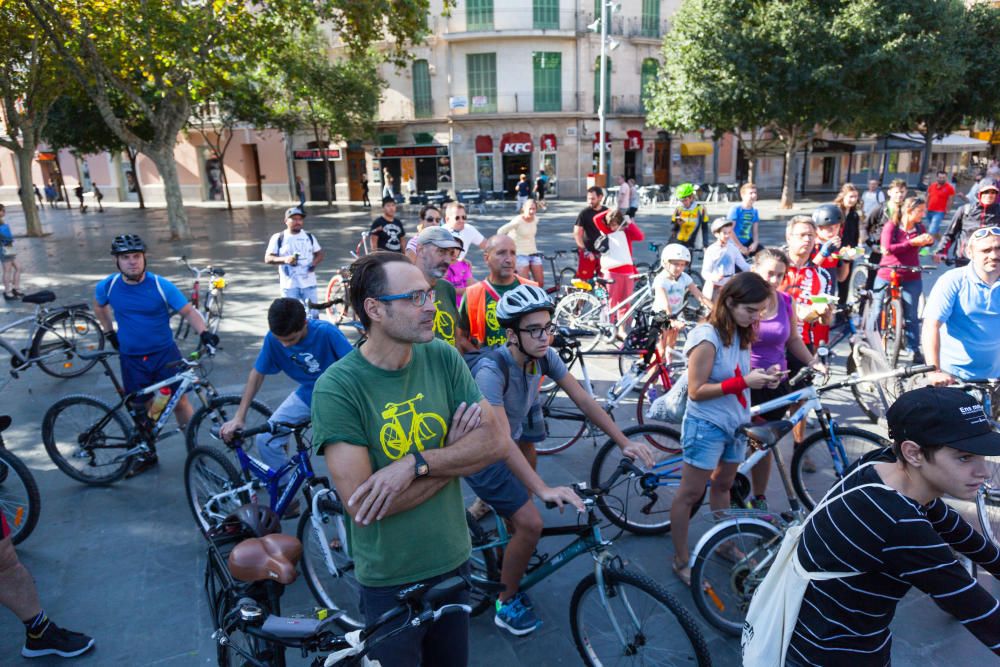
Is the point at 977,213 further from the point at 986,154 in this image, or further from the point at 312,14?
the point at 986,154

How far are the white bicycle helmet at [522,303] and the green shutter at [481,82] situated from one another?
3484cm

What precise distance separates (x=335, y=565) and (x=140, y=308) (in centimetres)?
287

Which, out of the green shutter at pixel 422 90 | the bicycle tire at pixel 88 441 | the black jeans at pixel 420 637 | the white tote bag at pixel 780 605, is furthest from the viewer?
the green shutter at pixel 422 90

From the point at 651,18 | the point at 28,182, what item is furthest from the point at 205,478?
the point at 651,18

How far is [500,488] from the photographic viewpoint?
3162mm

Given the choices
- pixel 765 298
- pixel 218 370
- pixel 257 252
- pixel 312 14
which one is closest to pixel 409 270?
pixel 765 298

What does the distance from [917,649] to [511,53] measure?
36272 mm

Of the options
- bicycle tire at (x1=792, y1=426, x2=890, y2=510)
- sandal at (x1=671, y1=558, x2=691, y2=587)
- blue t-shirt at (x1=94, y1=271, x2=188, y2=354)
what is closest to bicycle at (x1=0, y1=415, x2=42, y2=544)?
blue t-shirt at (x1=94, y1=271, x2=188, y2=354)

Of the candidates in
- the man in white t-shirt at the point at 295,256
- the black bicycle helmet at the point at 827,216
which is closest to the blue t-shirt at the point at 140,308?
the man in white t-shirt at the point at 295,256

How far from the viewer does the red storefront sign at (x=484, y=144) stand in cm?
3622

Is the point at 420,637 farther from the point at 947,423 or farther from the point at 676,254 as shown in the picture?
the point at 676,254

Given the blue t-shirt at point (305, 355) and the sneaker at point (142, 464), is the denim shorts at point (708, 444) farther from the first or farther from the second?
the sneaker at point (142, 464)

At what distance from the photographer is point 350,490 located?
2031 mm

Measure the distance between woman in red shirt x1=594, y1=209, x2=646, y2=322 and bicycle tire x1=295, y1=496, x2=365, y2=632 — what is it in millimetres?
5492
